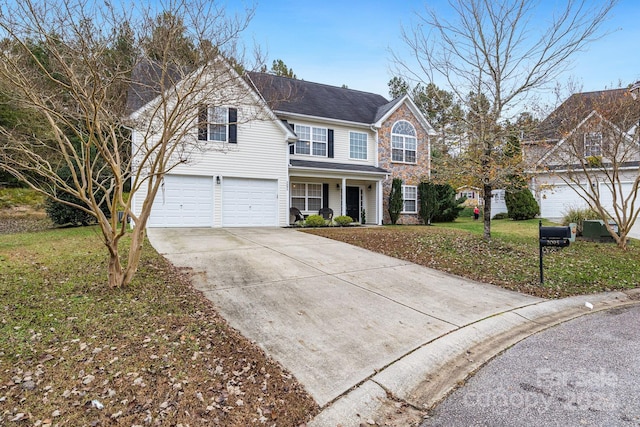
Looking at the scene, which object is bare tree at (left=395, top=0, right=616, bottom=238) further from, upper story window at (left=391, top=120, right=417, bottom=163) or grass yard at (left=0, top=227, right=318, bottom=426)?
upper story window at (left=391, top=120, right=417, bottom=163)

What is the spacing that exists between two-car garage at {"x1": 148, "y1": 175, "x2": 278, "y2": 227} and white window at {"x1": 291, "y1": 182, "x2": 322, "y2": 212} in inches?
71.4

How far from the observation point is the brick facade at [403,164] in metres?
17.8

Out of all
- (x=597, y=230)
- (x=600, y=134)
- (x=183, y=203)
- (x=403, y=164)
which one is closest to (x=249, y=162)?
(x=183, y=203)

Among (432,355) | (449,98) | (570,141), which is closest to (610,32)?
(570,141)

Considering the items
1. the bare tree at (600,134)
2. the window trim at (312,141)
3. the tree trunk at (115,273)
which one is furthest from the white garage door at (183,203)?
the bare tree at (600,134)

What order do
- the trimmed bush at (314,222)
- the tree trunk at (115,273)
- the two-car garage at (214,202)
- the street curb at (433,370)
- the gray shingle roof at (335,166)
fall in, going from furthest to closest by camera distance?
the gray shingle roof at (335,166) → the trimmed bush at (314,222) → the two-car garage at (214,202) → the tree trunk at (115,273) → the street curb at (433,370)

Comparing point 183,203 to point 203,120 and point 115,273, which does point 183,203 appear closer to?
point 203,120

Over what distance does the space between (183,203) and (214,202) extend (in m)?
1.14

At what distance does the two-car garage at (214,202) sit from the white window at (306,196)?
5.95 ft

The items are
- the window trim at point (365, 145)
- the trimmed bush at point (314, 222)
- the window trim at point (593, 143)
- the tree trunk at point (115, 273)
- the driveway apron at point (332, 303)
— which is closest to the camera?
the driveway apron at point (332, 303)

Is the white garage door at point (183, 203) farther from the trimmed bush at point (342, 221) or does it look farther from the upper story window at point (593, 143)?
the upper story window at point (593, 143)

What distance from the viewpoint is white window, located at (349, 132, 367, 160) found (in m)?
17.3

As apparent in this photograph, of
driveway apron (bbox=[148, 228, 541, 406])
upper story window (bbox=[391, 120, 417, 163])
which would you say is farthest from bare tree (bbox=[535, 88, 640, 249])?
upper story window (bbox=[391, 120, 417, 163])

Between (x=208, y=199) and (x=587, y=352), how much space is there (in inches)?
487
